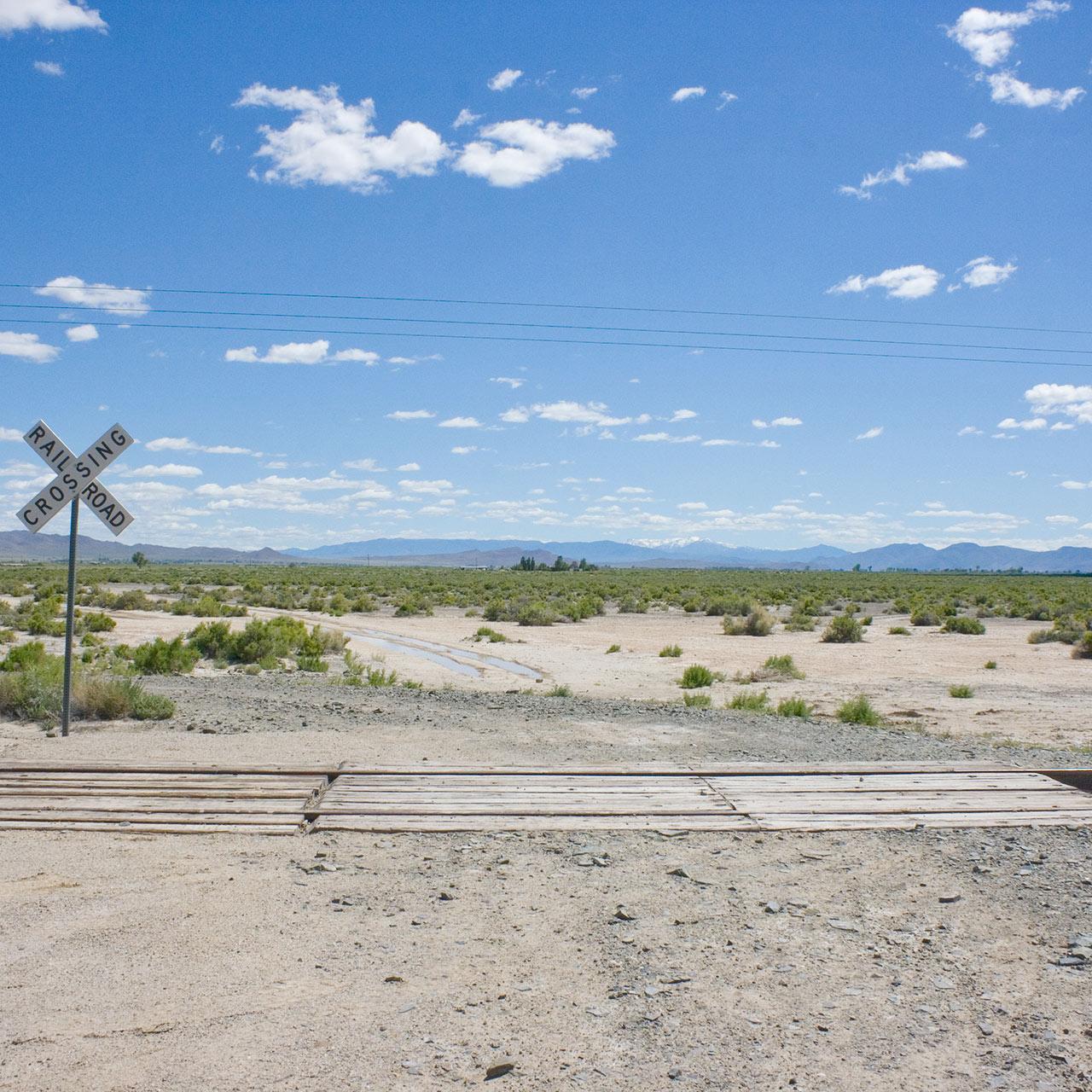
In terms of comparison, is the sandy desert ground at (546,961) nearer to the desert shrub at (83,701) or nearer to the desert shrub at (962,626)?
the desert shrub at (83,701)

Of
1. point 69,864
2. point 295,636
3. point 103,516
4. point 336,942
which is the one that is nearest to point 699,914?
point 336,942

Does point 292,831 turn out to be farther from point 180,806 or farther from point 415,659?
point 415,659

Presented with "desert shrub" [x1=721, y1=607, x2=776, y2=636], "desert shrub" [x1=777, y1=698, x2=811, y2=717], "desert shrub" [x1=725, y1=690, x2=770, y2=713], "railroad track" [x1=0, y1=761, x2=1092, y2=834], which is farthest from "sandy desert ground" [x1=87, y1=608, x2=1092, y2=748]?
"railroad track" [x1=0, y1=761, x2=1092, y2=834]

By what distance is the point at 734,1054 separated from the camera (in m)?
4.44

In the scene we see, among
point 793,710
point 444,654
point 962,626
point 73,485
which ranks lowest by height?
point 444,654

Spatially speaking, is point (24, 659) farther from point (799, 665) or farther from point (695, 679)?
point (799, 665)

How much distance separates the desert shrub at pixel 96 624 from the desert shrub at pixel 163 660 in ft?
34.5

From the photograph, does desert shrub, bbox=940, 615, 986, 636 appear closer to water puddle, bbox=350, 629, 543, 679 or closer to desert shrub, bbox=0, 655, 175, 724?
water puddle, bbox=350, 629, 543, 679

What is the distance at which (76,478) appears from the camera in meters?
10.9

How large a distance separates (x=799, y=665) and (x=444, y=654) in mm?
9422

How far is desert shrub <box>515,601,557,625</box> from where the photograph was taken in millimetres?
40875

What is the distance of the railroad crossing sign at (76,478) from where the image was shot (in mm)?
10852

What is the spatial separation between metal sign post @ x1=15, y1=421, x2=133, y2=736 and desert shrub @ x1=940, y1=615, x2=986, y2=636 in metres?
33.0

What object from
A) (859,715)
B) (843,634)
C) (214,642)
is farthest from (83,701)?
(843,634)
